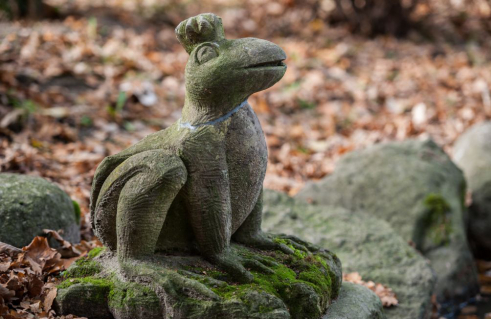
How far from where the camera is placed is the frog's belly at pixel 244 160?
10.1ft

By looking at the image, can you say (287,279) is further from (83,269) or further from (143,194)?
(83,269)

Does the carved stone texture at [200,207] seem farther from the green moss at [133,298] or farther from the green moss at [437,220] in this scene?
the green moss at [437,220]

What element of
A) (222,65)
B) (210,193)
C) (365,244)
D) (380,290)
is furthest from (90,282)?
(365,244)

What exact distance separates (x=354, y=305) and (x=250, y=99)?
575 cm

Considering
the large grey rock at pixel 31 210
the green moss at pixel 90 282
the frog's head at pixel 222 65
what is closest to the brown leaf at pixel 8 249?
the large grey rock at pixel 31 210

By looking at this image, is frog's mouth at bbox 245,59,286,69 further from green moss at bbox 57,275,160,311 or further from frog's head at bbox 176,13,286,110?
green moss at bbox 57,275,160,311

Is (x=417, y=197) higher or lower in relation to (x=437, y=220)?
higher

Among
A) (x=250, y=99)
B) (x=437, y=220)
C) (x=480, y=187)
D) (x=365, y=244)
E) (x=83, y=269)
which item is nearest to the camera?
(x=83, y=269)

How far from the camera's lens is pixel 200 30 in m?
3.03

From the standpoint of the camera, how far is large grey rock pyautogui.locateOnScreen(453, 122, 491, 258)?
6.58 m

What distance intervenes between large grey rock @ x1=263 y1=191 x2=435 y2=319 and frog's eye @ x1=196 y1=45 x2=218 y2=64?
2.33 meters

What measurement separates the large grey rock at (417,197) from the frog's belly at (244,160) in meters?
2.84

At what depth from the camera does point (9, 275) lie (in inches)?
127

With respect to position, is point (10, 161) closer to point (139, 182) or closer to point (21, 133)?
point (21, 133)
